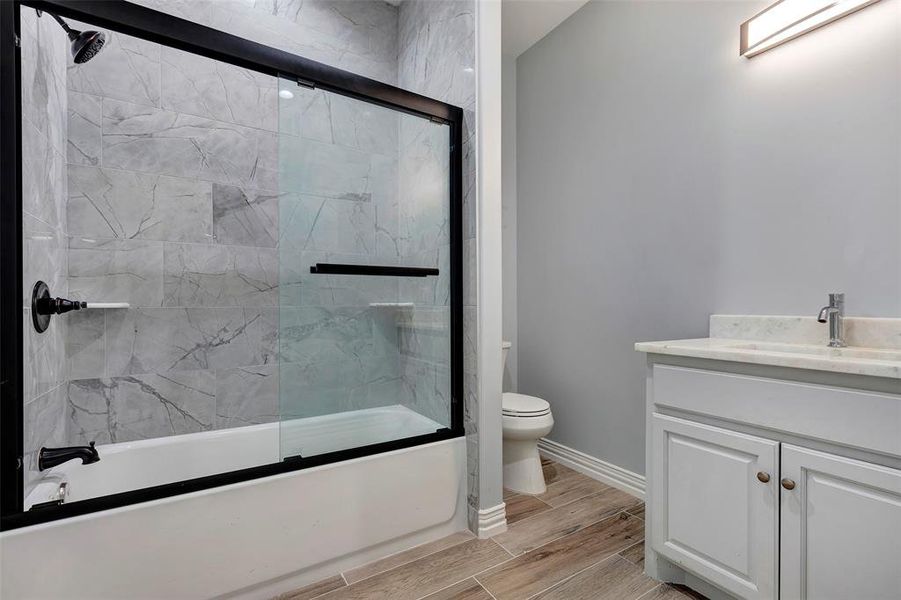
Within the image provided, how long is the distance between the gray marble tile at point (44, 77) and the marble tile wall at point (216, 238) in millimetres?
96

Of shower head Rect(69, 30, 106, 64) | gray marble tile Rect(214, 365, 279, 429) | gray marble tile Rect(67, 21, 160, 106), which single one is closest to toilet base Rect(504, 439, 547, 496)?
gray marble tile Rect(214, 365, 279, 429)

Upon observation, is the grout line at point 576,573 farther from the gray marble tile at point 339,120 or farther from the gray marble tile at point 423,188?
the gray marble tile at point 339,120

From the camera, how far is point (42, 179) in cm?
146

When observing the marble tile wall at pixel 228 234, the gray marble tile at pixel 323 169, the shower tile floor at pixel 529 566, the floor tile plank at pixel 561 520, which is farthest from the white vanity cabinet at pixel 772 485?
the gray marble tile at pixel 323 169

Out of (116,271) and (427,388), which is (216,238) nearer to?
(116,271)

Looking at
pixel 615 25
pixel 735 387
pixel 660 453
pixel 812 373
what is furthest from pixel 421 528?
pixel 615 25

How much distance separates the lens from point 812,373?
3.75 ft

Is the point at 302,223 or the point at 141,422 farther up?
the point at 302,223

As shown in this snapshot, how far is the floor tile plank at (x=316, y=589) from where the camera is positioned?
1.47 m

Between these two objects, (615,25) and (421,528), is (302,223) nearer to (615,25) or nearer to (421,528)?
(421,528)

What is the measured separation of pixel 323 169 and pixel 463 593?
1635mm

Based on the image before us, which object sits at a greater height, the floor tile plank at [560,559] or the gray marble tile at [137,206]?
the gray marble tile at [137,206]

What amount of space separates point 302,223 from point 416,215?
1.70 ft

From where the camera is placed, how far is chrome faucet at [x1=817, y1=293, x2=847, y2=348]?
1454mm
